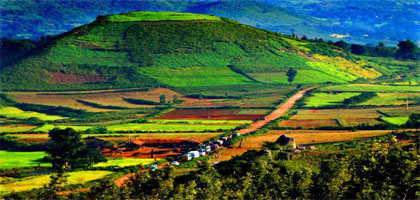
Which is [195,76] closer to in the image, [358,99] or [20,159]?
[358,99]

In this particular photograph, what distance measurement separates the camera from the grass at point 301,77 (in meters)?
144

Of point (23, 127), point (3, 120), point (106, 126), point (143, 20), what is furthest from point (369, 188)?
Result: point (143, 20)

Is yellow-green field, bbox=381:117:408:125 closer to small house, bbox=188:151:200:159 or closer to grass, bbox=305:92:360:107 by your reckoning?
grass, bbox=305:92:360:107

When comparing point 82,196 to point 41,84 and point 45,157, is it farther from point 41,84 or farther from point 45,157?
point 41,84

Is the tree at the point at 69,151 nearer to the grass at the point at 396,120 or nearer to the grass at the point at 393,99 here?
the grass at the point at 396,120

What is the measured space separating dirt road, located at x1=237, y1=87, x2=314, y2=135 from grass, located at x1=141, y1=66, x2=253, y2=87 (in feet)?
61.9

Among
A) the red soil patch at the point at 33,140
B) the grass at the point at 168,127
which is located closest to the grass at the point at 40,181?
the red soil patch at the point at 33,140

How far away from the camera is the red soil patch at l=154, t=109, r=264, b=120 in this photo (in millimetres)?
99875

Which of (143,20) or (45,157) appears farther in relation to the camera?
(143,20)

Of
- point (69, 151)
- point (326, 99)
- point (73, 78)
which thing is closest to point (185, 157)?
point (69, 151)

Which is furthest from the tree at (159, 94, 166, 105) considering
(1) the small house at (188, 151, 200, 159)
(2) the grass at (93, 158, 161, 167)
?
(1) the small house at (188, 151, 200, 159)

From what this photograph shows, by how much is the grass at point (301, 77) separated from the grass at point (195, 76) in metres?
4.07

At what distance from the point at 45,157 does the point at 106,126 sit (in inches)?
999

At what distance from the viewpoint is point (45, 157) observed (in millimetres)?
70938
